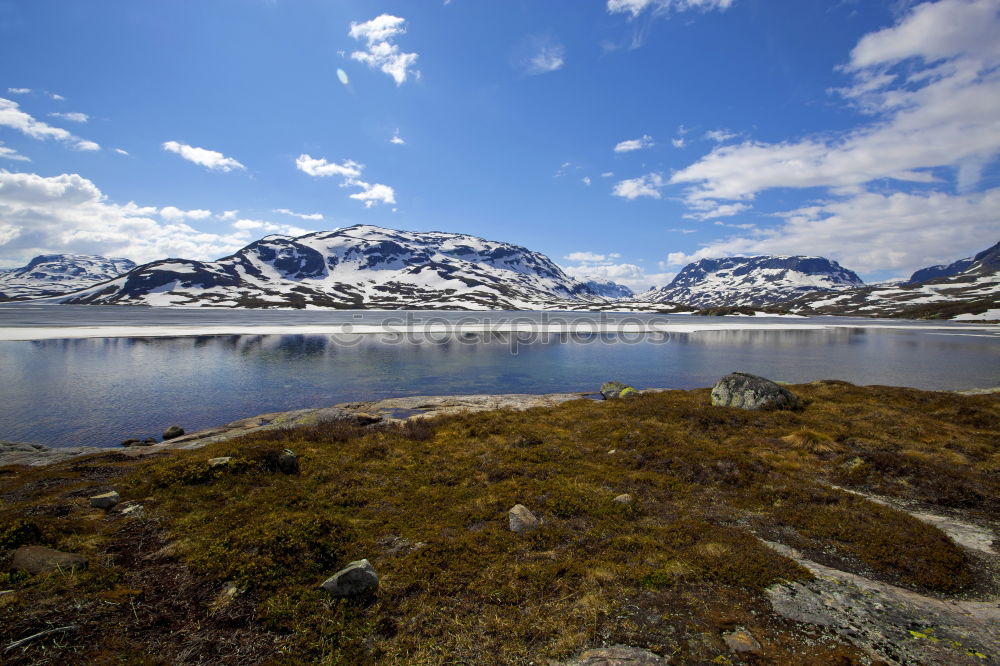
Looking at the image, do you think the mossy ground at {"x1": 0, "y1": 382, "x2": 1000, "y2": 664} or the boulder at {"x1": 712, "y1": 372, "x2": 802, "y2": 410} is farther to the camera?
the boulder at {"x1": 712, "y1": 372, "x2": 802, "y2": 410}

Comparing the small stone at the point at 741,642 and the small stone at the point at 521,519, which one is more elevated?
the small stone at the point at 741,642

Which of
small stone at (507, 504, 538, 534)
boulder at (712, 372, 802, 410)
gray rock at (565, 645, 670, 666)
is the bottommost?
small stone at (507, 504, 538, 534)

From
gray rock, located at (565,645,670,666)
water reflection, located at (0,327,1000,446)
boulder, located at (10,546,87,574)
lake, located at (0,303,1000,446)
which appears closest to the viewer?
gray rock, located at (565,645,670,666)

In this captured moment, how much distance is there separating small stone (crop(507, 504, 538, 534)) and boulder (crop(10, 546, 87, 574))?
393 inches

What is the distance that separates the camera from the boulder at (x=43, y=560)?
27.6 ft

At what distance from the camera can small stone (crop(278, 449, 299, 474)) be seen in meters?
15.7

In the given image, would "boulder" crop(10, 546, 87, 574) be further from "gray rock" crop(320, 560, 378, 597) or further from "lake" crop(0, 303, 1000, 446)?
"lake" crop(0, 303, 1000, 446)

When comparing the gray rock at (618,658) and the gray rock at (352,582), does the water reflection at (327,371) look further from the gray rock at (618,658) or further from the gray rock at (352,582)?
the gray rock at (618,658)

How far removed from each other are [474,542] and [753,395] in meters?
22.6

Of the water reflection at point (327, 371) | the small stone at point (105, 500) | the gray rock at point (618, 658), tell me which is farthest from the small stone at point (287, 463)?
the water reflection at point (327, 371)

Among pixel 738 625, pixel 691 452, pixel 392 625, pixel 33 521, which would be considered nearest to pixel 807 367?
pixel 691 452

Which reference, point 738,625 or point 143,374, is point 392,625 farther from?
point 143,374

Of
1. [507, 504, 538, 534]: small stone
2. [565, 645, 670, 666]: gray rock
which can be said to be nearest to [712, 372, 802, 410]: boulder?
[507, 504, 538, 534]: small stone

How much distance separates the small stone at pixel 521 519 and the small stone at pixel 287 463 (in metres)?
9.02
